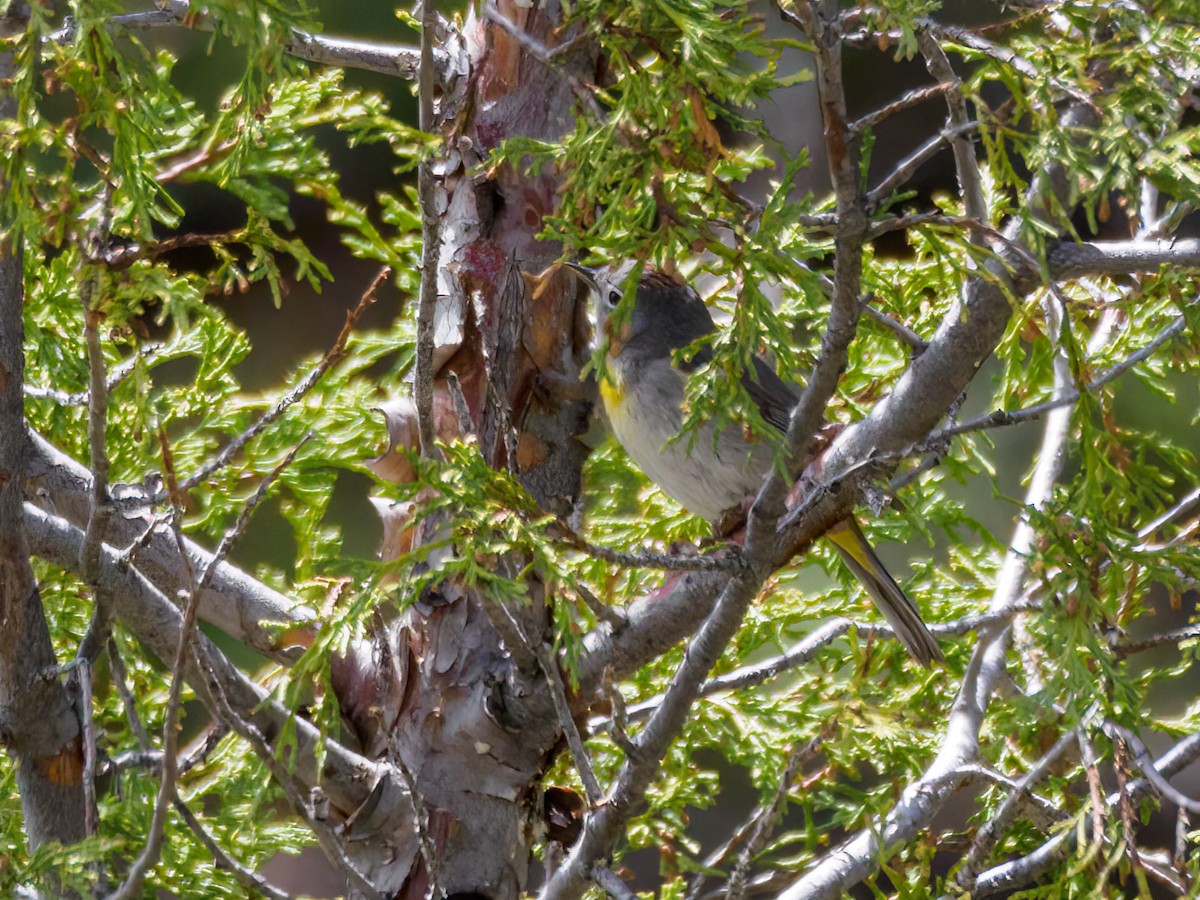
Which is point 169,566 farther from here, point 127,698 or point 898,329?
point 898,329

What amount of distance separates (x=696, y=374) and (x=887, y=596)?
1266 mm

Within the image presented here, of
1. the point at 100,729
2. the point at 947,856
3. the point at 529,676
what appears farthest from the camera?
the point at 947,856

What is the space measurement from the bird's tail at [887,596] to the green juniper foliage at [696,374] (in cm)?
11

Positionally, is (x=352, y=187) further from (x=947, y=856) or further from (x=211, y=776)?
(x=947, y=856)

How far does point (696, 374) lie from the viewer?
4.92ft

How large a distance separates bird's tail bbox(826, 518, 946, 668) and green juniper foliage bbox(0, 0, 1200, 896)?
0.11 meters

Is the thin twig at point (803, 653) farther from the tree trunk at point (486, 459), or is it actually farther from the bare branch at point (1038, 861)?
the bare branch at point (1038, 861)

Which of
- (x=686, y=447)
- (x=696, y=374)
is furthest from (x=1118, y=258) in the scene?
(x=686, y=447)

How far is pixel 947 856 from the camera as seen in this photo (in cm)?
566

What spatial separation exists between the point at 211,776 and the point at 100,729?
29 centimetres

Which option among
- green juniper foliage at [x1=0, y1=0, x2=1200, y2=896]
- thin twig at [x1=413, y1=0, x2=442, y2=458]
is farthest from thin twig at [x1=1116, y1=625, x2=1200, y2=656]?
thin twig at [x1=413, y1=0, x2=442, y2=458]

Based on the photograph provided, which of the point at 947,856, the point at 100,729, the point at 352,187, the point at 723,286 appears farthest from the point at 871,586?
the point at 352,187

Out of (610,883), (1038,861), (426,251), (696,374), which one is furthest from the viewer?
(1038,861)

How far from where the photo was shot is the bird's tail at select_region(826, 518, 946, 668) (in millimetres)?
2580
